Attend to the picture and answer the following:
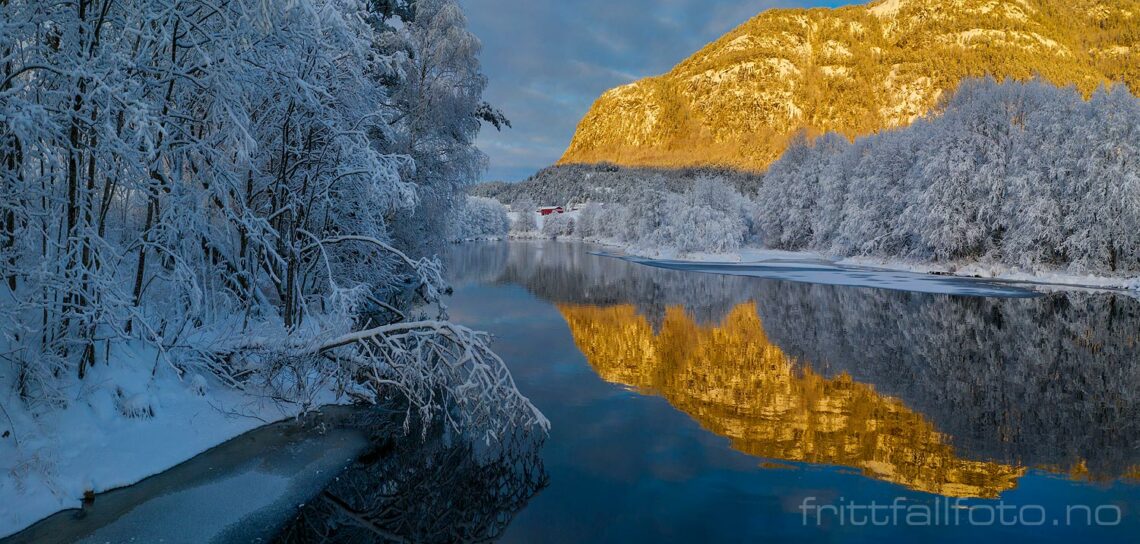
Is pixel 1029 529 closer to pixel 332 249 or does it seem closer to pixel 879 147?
pixel 332 249

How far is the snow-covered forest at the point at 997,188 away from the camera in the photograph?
33.3 meters

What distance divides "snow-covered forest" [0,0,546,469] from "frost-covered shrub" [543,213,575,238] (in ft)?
478

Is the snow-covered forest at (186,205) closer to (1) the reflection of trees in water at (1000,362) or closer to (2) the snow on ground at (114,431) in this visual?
(2) the snow on ground at (114,431)

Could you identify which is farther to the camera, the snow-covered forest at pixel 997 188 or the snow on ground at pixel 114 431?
the snow-covered forest at pixel 997 188

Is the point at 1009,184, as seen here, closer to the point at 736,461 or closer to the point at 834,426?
the point at 834,426

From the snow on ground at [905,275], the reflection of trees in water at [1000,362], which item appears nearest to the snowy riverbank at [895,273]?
the snow on ground at [905,275]

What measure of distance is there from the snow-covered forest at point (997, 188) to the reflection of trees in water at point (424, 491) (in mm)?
39630

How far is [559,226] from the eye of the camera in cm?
16212

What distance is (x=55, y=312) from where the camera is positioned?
24.4 feet

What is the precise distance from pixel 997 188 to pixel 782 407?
37413mm

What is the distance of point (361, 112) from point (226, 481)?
332 inches

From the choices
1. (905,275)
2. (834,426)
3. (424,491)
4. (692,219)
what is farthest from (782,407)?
(692,219)

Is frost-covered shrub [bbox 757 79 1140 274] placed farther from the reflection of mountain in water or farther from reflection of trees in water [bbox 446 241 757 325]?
reflection of trees in water [bbox 446 241 757 325]

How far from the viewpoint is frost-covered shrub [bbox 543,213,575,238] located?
16088 cm
